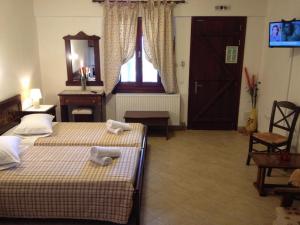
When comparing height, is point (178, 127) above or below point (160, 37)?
below

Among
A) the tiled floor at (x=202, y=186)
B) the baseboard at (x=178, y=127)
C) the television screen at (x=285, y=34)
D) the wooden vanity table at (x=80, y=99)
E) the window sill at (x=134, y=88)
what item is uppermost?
the television screen at (x=285, y=34)

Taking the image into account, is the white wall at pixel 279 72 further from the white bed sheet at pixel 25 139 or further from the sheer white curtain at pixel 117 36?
the white bed sheet at pixel 25 139

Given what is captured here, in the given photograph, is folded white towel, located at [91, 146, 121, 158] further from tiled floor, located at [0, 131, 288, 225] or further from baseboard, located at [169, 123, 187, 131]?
baseboard, located at [169, 123, 187, 131]

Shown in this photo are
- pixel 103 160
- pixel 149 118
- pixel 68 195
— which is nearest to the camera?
pixel 68 195

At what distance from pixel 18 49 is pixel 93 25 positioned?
1.44 m

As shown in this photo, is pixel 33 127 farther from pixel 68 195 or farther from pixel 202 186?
pixel 202 186

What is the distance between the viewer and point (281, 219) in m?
2.29

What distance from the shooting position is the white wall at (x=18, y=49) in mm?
4184

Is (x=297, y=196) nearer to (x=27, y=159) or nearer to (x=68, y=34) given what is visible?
(x=27, y=159)

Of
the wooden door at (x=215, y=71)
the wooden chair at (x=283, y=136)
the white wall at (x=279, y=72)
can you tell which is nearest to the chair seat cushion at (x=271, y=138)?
the wooden chair at (x=283, y=136)

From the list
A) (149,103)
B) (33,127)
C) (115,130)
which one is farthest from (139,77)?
(33,127)

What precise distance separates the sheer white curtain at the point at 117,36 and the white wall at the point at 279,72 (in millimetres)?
2460

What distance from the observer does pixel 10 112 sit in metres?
4.26

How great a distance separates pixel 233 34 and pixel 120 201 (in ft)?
13.1
